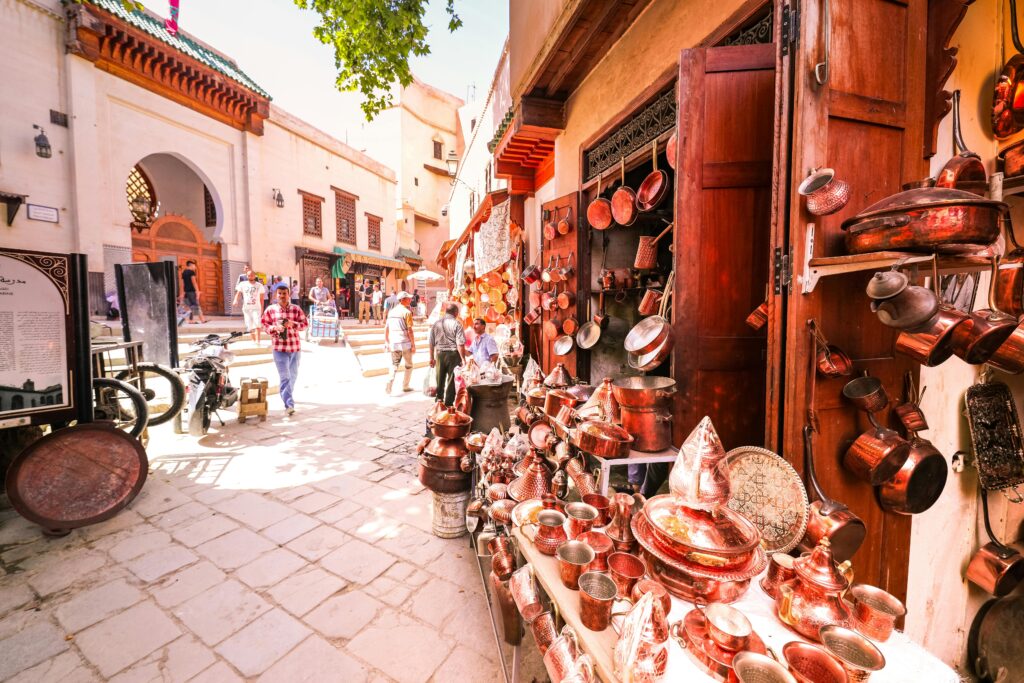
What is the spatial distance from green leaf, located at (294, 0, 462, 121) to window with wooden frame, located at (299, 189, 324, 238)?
1242 centimetres

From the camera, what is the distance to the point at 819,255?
5.16 ft

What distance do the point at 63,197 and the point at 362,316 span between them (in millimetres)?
8342

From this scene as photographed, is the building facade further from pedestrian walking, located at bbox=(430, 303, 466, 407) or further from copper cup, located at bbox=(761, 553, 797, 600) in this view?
copper cup, located at bbox=(761, 553, 797, 600)

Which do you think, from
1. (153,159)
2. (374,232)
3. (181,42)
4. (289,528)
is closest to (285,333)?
(289,528)

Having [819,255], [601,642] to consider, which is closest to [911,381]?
[819,255]

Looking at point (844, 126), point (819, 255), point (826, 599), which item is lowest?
point (826, 599)

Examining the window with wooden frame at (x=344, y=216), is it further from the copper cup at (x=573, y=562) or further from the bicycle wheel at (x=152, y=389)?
the copper cup at (x=573, y=562)

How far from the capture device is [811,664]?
3.44ft

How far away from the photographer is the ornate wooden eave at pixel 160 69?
9.51 meters

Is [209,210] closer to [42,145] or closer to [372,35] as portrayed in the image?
[42,145]

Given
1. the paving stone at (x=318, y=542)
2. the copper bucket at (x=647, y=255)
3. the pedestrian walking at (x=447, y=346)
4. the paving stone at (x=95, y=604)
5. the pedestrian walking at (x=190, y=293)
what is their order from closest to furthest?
the paving stone at (x=95, y=604)
the paving stone at (x=318, y=542)
the copper bucket at (x=647, y=255)
the pedestrian walking at (x=447, y=346)
the pedestrian walking at (x=190, y=293)

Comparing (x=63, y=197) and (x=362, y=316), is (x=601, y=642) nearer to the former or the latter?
(x=63, y=197)

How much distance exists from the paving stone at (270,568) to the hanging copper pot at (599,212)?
12.4 ft

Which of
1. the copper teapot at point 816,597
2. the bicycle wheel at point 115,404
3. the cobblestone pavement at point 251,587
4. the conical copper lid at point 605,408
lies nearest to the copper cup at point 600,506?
the conical copper lid at point 605,408
